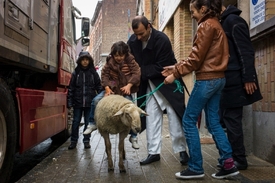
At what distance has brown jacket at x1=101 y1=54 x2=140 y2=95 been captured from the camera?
4.88m

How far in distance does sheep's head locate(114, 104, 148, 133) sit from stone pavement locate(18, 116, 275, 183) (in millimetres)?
650

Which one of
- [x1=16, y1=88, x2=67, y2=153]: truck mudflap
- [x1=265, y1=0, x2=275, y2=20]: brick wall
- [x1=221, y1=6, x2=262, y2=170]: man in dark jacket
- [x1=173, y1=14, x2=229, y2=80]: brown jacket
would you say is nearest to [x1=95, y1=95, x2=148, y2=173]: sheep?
[x1=173, y1=14, x2=229, y2=80]: brown jacket

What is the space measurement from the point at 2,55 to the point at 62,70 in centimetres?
306

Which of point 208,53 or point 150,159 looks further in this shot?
point 150,159

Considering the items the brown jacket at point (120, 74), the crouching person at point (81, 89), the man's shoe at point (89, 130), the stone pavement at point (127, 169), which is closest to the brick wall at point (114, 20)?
the crouching person at point (81, 89)

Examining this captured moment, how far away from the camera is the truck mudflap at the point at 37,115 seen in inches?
168

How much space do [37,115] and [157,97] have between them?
5.74 feet

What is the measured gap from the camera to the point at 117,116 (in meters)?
4.36

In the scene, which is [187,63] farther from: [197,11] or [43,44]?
[43,44]

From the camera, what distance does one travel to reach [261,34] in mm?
5074

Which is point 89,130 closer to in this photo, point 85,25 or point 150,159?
point 150,159

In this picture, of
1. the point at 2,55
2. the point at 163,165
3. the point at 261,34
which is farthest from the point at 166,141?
the point at 2,55

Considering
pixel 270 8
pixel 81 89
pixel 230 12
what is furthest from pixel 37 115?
pixel 270 8

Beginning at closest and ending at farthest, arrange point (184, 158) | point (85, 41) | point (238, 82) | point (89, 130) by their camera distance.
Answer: point (238, 82) < point (184, 158) < point (89, 130) < point (85, 41)
